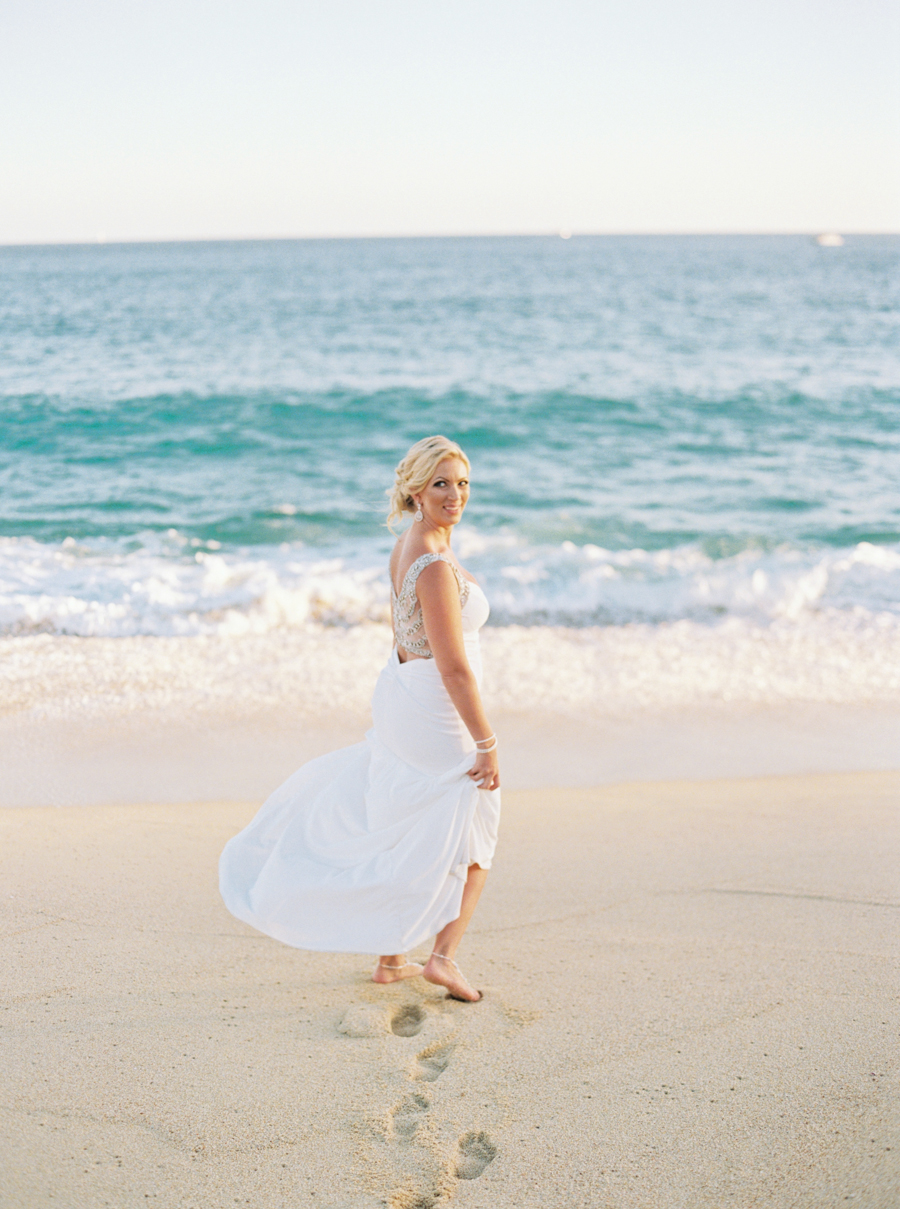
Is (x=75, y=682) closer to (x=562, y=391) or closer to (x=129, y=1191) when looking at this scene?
(x=129, y=1191)

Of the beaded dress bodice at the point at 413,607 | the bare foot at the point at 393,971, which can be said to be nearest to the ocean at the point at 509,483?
the bare foot at the point at 393,971

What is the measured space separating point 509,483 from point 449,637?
11.2 m

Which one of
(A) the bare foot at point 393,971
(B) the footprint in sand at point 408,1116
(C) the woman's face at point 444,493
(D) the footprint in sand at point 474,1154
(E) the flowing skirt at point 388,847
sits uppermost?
(C) the woman's face at point 444,493

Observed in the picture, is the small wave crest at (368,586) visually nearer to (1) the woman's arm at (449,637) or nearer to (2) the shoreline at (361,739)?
(2) the shoreline at (361,739)

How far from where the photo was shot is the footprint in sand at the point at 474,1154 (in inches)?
89.8

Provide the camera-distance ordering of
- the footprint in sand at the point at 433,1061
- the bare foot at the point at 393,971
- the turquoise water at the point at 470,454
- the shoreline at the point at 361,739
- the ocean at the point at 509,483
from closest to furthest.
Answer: the footprint in sand at the point at 433,1061 → the bare foot at the point at 393,971 → the shoreline at the point at 361,739 → the ocean at the point at 509,483 → the turquoise water at the point at 470,454

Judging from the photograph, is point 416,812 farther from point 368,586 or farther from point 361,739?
point 368,586

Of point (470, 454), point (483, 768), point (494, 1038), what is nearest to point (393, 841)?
point (483, 768)

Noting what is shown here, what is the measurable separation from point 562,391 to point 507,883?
16.5 meters

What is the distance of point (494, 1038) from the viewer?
2846 mm

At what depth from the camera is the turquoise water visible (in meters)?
8.80

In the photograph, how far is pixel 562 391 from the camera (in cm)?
1922

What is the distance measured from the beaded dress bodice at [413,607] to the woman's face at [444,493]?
15cm

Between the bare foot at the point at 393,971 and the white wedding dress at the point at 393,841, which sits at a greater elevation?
the white wedding dress at the point at 393,841
